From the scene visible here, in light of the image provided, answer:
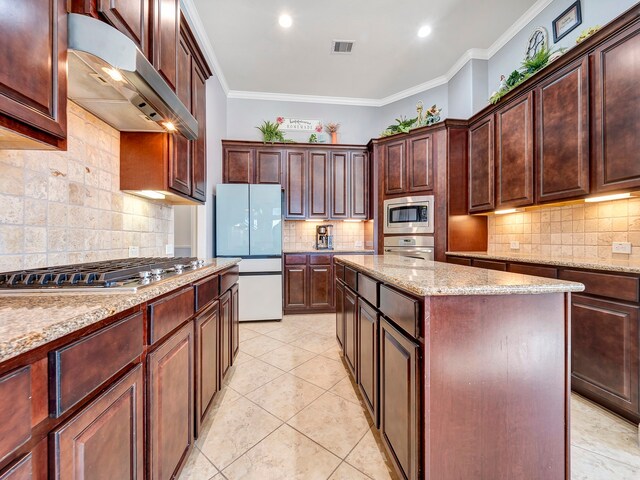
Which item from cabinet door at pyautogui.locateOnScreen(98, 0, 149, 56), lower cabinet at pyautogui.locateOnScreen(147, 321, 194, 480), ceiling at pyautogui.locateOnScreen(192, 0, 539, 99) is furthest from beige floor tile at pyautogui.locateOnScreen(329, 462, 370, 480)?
ceiling at pyautogui.locateOnScreen(192, 0, 539, 99)

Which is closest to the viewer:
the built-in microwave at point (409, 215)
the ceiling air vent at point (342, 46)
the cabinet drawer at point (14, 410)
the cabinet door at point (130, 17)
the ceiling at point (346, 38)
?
the cabinet drawer at point (14, 410)

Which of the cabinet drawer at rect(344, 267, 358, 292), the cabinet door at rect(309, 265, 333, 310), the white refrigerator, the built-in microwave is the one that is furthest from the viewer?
the cabinet door at rect(309, 265, 333, 310)

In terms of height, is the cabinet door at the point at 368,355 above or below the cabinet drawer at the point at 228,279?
below

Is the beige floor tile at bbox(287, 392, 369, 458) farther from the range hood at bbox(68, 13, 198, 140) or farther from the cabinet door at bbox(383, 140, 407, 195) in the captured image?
the cabinet door at bbox(383, 140, 407, 195)

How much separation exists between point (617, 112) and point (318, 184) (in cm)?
298

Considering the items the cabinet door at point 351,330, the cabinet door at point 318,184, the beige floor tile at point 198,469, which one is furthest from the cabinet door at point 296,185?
the beige floor tile at point 198,469

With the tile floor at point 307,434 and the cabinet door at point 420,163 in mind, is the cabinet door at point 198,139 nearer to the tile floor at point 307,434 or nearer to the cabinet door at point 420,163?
the tile floor at point 307,434

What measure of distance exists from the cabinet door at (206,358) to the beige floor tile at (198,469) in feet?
0.47

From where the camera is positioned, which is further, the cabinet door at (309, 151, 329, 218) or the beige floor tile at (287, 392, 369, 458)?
the cabinet door at (309, 151, 329, 218)

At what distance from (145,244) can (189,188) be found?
53cm

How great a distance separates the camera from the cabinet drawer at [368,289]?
1392 millimetres

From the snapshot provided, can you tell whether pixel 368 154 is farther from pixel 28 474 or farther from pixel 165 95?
pixel 28 474

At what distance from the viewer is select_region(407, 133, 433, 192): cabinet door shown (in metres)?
3.41

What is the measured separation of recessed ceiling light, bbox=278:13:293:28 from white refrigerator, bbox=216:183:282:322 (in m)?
1.72
